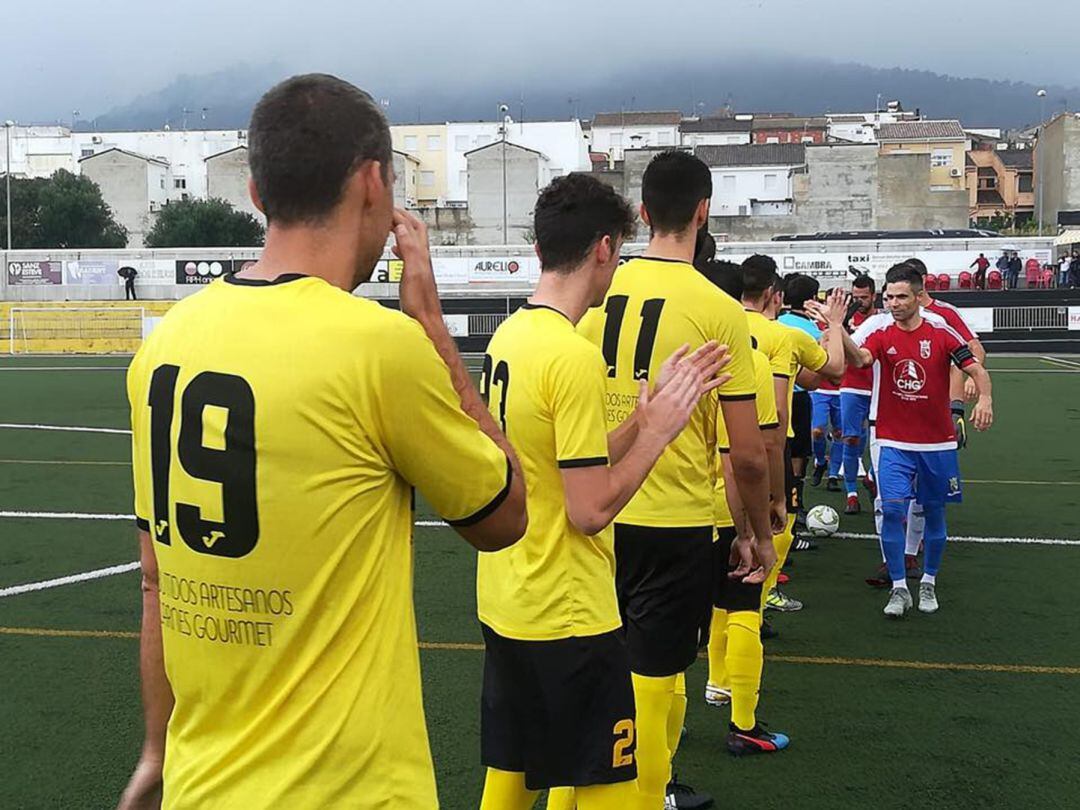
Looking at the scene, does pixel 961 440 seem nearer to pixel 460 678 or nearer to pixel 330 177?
pixel 460 678

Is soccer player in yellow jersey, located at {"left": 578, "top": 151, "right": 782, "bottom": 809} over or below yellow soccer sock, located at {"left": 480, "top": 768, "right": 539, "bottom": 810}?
over

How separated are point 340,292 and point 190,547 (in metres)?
0.54

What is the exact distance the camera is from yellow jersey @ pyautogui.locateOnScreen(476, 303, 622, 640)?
3148 millimetres

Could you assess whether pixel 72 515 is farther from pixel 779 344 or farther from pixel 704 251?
pixel 704 251

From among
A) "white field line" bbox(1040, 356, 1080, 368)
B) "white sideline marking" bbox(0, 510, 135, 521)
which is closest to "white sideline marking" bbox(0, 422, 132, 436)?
"white sideline marking" bbox(0, 510, 135, 521)

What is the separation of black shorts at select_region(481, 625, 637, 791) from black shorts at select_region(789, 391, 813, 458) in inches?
247

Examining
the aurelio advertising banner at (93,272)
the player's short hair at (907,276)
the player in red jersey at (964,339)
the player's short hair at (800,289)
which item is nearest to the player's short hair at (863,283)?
the player's short hair at (800,289)

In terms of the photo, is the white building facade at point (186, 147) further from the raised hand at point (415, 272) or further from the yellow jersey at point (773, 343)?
the raised hand at point (415, 272)

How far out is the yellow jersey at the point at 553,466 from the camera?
3148mm

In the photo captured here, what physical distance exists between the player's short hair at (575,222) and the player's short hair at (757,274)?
9.47 ft

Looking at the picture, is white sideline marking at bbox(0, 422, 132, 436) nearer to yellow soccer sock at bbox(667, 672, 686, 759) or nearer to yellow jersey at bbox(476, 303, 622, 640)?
yellow soccer sock at bbox(667, 672, 686, 759)

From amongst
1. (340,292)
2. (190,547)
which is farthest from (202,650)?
(340,292)

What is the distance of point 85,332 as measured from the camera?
33.0m

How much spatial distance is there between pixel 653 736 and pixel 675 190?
1.97m
